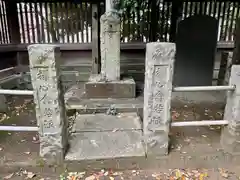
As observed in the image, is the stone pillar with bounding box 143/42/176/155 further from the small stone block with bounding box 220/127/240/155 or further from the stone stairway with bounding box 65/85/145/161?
the small stone block with bounding box 220/127/240/155

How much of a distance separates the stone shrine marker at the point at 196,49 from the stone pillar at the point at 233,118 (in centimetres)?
287

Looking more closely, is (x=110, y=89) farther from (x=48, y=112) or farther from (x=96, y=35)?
(x=48, y=112)

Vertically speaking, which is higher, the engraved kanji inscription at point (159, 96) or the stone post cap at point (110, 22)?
the stone post cap at point (110, 22)

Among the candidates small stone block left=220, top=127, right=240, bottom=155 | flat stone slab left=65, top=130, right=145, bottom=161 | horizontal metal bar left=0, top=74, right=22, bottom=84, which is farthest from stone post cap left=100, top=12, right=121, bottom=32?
horizontal metal bar left=0, top=74, right=22, bottom=84

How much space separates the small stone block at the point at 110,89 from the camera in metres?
4.26

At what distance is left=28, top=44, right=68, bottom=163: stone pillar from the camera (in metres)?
2.17

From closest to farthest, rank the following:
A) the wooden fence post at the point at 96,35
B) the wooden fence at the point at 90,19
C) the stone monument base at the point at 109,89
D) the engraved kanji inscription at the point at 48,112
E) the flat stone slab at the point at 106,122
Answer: the engraved kanji inscription at the point at 48,112 < the flat stone slab at the point at 106,122 < the stone monument base at the point at 109,89 < the wooden fence post at the point at 96,35 < the wooden fence at the point at 90,19

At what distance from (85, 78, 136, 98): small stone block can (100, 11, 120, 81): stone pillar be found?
0.14 m

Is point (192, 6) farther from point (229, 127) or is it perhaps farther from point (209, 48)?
point (229, 127)

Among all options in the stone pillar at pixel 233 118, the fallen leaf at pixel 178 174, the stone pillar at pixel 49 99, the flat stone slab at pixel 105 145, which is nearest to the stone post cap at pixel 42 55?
the stone pillar at pixel 49 99

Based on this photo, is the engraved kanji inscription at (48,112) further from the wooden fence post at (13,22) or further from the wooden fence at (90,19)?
the wooden fence post at (13,22)

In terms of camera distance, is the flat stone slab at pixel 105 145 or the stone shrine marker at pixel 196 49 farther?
the stone shrine marker at pixel 196 49

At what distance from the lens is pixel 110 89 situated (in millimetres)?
4281

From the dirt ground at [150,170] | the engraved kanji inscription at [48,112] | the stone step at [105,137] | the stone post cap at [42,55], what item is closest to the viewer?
the stone post cap at [42,55]
